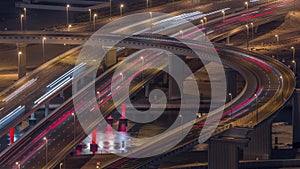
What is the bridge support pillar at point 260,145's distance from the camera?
6019 inches

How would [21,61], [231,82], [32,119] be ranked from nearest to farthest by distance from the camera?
[32,119] → [231,82] → [21,61]

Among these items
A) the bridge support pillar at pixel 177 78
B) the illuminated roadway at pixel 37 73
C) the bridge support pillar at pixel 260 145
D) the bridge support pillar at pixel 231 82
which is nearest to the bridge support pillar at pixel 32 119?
the illuminated roadway at pixel 37 73

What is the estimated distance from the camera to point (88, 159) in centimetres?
14950

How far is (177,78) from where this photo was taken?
194125 millimetres

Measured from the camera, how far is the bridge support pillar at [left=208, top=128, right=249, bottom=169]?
447ft

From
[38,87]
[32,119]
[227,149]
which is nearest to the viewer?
[227,149]

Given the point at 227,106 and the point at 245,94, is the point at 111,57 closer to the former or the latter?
the point at 245,94

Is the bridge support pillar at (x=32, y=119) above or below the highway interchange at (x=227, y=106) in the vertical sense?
below

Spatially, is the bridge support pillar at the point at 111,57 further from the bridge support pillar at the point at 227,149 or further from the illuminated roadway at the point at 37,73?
the bridge support pillar at the point at 227,149

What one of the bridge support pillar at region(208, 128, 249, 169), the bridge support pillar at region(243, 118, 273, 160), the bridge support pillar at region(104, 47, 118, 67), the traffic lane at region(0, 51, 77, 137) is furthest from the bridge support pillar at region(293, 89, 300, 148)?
the traffic lane at region(0, 51, 77, 137)

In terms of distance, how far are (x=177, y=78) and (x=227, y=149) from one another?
189ft

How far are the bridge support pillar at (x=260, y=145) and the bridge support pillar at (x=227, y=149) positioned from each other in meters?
14.0

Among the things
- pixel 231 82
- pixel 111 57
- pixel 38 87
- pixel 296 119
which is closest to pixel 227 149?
pixel 296 119

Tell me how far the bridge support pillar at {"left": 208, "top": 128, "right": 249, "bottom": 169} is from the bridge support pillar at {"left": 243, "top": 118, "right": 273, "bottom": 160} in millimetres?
14007
